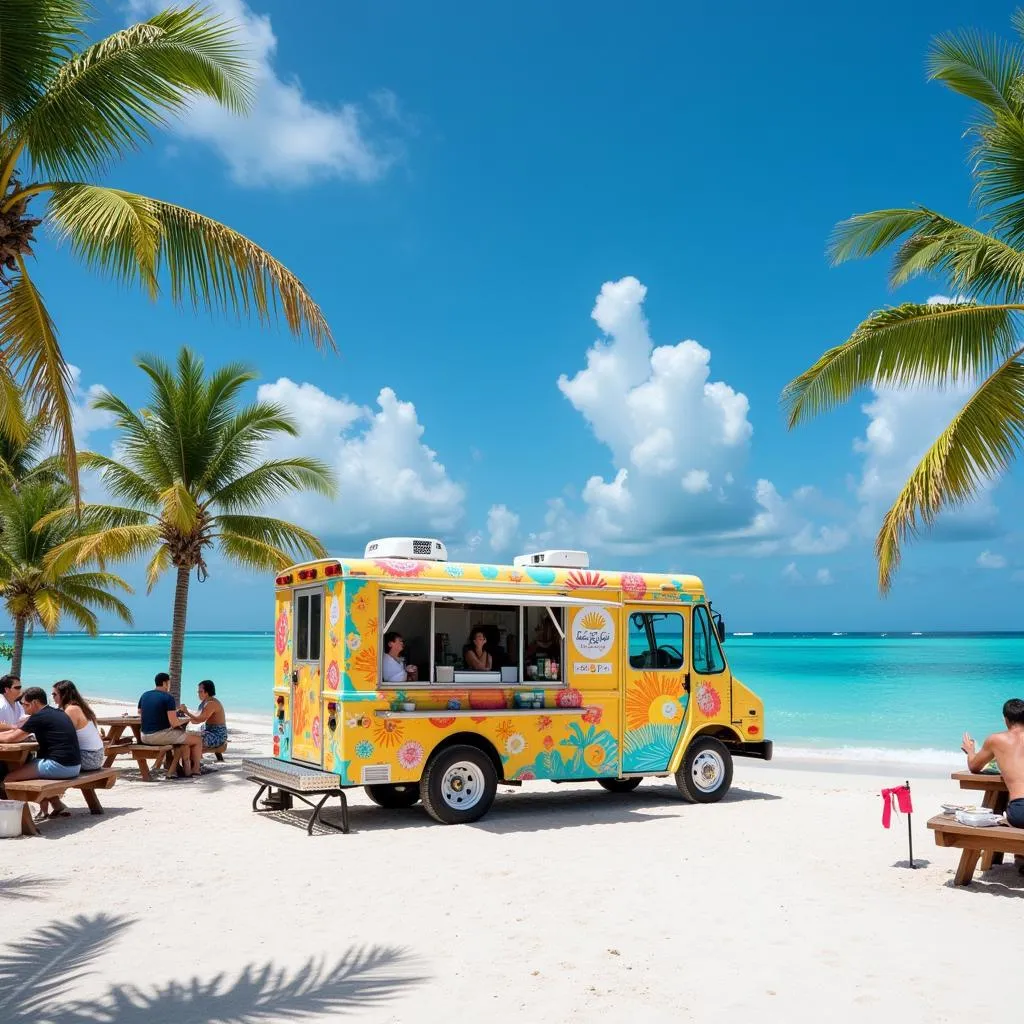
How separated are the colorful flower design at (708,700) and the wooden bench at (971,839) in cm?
397

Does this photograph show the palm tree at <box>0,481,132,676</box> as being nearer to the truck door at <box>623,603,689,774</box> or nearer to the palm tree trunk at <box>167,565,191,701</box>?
the palm tree trunk at <box>167,565,191,701</box>

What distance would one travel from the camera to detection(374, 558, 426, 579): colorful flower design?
9.37 m

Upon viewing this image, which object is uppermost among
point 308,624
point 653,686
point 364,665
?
point 308,624

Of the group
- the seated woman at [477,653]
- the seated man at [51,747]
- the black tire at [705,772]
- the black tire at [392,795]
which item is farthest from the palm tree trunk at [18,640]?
the black tire at [705,772]

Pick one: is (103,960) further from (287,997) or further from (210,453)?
(210,453)

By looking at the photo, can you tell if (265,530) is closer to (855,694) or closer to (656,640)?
(656,640)

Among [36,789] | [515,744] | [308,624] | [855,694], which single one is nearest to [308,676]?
[308,624]

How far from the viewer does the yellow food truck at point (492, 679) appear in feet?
30.1

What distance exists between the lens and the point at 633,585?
1077 centimetres

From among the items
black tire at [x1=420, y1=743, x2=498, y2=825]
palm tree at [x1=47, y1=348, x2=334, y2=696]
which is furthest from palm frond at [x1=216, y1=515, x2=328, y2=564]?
black tire at [x1=420, y1=743, x2=498, y2=825]

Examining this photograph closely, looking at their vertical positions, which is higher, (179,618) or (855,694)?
(179,618)

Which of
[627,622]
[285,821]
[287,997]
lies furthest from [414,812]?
[287,997]

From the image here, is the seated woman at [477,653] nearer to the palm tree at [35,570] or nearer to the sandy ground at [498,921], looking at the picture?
the sandy ground at [498,921]

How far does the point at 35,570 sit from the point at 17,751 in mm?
12302
